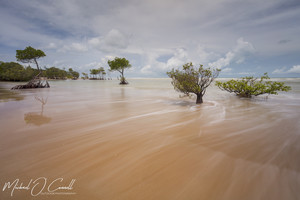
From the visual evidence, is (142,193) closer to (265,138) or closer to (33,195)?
(33,195)

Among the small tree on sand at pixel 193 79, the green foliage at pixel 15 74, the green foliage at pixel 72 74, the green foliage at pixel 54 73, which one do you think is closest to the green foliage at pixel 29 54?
the green foliage at pixel 15 74

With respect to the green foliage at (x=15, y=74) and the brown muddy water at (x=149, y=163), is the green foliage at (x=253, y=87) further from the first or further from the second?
the green foliage at (x=15, y=74)

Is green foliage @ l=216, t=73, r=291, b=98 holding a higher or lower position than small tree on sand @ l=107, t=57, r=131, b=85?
lower

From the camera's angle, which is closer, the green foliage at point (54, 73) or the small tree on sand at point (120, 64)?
the small tree on sand at point (120, 64)

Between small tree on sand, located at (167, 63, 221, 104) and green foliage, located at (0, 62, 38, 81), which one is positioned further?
green foliage, located at (0, 62, 38, 81)

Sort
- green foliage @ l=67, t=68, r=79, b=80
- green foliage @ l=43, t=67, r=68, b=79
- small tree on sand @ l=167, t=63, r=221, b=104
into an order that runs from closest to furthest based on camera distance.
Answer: small tree on sand @ l=167, t=63, r=221, b=104 < green foliage @ l=43, t=67, r=68, b=79 < green foliage @ l=67, t=68, r=79, b=80

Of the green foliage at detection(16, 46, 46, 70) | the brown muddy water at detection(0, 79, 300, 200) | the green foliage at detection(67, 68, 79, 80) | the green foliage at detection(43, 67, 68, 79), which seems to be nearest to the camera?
the brown muddy water at detection(0, 79, 300, 200)

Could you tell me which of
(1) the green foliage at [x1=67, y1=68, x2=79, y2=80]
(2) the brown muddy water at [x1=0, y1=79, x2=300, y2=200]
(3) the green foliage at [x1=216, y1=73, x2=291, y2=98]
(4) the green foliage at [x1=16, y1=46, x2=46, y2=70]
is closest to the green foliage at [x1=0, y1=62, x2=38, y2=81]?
(4) the green foliage at [x1=16, y1=46, x2=46, y2=70]

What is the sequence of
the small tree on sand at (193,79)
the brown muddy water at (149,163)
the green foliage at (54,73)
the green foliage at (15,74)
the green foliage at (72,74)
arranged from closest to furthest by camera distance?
the brown muddy water at (149,163) → the small tree on sand at (193,79) → the green foliage at (15,74) → the green foliage at (54,73) → the green foliage at (72,74)

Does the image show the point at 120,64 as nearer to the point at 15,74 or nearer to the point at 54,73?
the point at 15,74

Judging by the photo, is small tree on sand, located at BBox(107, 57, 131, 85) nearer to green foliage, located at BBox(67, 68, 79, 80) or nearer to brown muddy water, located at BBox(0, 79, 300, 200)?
brown muddy water, located at BBox(0, 79, 300, 200)

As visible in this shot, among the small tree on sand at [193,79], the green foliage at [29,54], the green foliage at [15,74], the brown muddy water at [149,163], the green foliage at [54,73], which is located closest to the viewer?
the brown muddy water at [149,163]

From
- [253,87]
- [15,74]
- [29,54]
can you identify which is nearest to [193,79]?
[253,87]

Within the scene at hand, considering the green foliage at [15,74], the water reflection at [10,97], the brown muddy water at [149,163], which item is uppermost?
the green foliage at [15,74]
